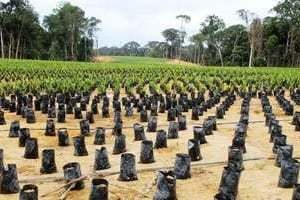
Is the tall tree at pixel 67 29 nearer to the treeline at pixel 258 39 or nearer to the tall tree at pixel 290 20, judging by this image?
the treeline at pixel 258 39

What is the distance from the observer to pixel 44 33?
214ft

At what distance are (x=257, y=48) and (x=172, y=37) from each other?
158ft

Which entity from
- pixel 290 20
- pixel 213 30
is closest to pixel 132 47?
pixel 213 30

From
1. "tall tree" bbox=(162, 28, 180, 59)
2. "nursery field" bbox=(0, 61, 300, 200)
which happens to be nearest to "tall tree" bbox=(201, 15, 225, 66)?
"tall tree" bbox=(162, 28, 180, 59)

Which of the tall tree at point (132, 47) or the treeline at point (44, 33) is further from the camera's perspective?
the tall tree at point (132, 47)

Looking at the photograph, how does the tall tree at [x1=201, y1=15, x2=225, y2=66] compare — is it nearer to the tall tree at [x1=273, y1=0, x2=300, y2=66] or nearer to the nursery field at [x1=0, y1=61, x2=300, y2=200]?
the tall tree at [x1=273, y1=0, x2=300, y2=66]

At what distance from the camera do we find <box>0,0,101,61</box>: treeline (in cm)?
5266

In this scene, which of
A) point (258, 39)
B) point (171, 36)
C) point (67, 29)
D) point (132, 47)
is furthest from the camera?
point (132, 47)

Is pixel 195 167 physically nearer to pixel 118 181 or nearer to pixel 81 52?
pixel 118 181

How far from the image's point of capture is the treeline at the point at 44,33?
A: 52.7 m

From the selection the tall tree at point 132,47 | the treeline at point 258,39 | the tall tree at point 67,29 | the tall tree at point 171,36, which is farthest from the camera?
the tall tree at point 132,47

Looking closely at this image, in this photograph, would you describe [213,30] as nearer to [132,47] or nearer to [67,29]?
[67,29]

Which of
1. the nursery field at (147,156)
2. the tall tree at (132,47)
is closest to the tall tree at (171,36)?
the tall tree at (132,47)

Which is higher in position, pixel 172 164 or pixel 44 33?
pixel 44 33
